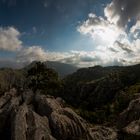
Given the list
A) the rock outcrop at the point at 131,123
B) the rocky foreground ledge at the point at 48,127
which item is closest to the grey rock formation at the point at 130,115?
the rock outcrop at the point at 131,123

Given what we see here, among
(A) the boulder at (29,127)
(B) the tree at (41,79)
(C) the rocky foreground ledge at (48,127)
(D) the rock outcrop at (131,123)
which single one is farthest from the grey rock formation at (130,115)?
(B) the tree at (41,79)

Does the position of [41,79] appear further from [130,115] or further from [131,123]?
[131,123]

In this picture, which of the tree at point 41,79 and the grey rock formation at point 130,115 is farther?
the tree at point 41,79

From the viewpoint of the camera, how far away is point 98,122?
57.3 metres

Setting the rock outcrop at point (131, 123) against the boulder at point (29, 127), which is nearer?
the boulder at point (29, 127)

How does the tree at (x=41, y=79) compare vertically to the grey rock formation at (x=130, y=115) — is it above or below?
above

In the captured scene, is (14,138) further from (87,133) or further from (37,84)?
(37,84)

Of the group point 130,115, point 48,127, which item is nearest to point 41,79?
point 130,115

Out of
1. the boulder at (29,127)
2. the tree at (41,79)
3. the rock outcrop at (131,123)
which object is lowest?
the rock outcrop at (131,123)

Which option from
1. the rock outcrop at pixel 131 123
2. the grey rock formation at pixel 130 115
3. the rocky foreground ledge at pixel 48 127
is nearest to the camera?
the rocky foreground ledge at pixel 48 127

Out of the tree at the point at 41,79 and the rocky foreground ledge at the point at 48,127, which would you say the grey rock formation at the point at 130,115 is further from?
the tree at the point at 41,79

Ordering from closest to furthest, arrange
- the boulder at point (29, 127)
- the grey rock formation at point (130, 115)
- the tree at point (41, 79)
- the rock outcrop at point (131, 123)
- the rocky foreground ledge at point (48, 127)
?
the boulder at point (29, 127) < the rocky foreground ledge at point (48, 127) < the rock outcrop at point (131, 123) < the grey rock formation at point (130, 115) < the tree at point (41, 79)

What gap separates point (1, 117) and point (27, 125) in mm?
9380

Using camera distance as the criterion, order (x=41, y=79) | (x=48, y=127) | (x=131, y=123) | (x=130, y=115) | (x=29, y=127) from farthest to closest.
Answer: (x=41, y=79)
(x=130, y=115)
(x=131, y=123)
(x=48, y=127)
(x=29, y=127)
